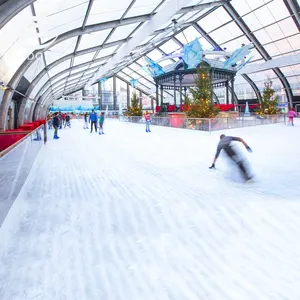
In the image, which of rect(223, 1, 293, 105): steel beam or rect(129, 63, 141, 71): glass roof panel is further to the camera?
rect(129, 63, 141, 71): glass roof panel

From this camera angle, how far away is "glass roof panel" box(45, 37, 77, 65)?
12.8 metres

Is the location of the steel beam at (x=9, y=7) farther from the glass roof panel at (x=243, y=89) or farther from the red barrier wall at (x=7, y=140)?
the glass roof panel at (x=243, y=89)

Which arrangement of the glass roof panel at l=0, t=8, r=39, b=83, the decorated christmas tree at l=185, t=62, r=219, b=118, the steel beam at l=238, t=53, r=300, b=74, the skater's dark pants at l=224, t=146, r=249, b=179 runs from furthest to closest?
the steel beam at l=238, t=53, r=300, b=74 < the decorated christmas tree at l=185, t=62, r=219, b=118 < the glass roof panel at l=0, t=8, r=39, b=83 < the skater's dark pants at l=224, t=146, r=249, b=179

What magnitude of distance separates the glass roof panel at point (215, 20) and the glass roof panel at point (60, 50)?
1710 cm

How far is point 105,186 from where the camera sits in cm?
481

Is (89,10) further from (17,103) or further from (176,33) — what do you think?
(176,33)

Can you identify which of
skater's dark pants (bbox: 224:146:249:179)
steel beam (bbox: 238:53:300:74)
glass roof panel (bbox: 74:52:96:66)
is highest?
steel beam (bbox: 238:53:300:74)

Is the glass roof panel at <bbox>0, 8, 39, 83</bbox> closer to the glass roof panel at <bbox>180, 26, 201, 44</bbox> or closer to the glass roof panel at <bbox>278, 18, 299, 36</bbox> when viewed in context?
the glass roof panel at <bbox>278, 18, 299, 36</bbox>

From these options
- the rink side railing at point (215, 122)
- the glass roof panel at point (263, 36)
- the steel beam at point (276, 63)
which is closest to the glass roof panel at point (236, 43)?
the glass roof panel at point (263, 36)

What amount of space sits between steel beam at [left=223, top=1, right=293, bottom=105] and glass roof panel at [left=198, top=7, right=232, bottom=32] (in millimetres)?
644

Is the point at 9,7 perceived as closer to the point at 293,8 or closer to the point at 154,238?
the point at 154,238

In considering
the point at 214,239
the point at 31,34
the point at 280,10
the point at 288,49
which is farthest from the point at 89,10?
the point at 288,49

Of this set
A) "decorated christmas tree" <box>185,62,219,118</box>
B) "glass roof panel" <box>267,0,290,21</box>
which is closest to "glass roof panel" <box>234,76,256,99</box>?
"glass roof panel" <box>267,0,290,21</box>

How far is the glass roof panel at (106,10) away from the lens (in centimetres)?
1016
